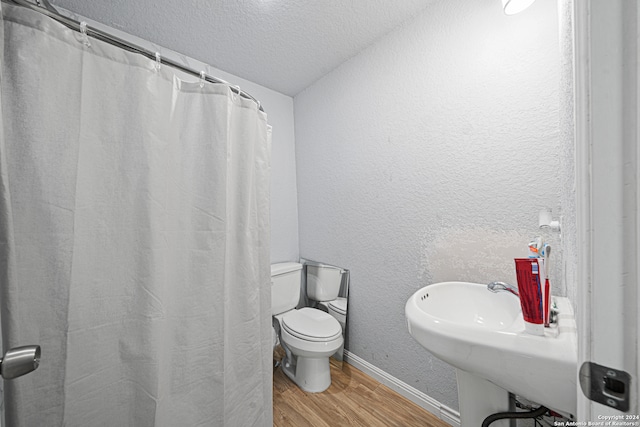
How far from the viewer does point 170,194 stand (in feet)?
2.85

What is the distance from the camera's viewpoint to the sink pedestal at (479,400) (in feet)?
2.81

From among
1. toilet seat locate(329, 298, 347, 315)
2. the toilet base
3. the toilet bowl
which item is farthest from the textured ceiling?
the toilet base

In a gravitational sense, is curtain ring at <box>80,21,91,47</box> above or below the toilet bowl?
above

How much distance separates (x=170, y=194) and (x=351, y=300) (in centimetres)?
142

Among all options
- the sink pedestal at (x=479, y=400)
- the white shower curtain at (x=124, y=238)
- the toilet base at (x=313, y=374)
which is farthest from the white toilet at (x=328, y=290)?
the sink pedestal at (x=479, y=400)

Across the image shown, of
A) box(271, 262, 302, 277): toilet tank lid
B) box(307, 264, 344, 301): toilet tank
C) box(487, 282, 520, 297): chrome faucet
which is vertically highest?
box(487, 282, 520, 297): chrome faucet

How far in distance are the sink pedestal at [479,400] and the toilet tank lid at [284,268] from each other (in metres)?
1.30

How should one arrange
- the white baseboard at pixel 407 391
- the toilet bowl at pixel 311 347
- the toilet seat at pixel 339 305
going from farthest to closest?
the toilet seat at pixel 339 305
the toilet bowl at pixel 311 347
the white baseboard at pixel 407 391

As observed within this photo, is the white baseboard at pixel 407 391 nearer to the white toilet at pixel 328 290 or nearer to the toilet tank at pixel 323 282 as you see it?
the white toilet at pixel 328 290

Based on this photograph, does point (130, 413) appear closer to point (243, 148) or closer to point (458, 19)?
point (243, 148)

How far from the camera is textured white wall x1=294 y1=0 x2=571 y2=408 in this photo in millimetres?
1071

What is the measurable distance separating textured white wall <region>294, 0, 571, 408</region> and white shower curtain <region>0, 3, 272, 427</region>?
2.79ft

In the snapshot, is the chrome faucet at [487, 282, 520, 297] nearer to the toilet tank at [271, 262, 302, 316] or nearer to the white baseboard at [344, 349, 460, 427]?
the white baseboard at [344, 349, 460, 427]

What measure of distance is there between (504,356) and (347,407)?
1172 mm
